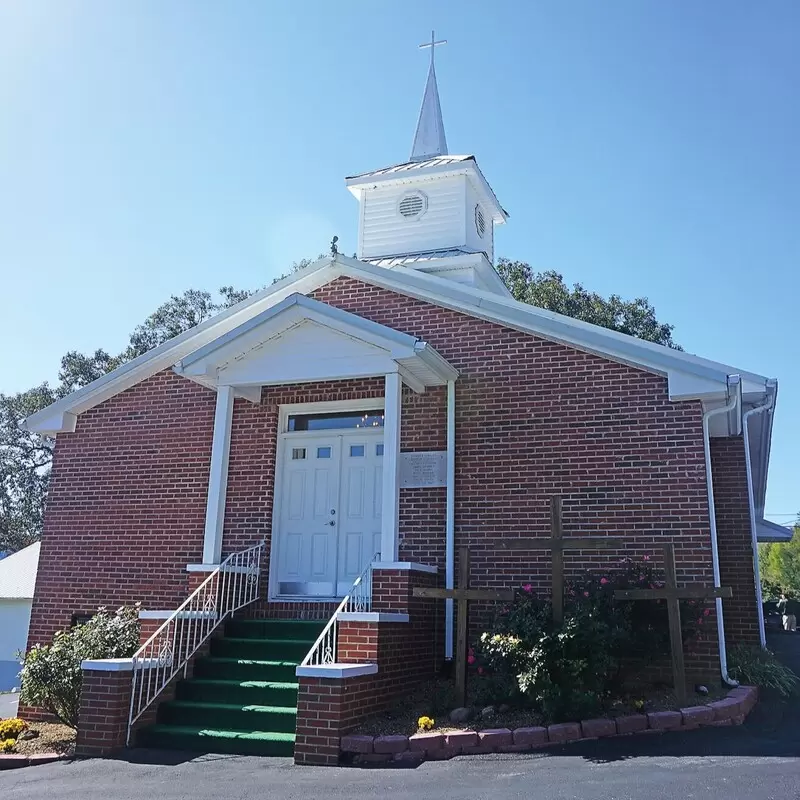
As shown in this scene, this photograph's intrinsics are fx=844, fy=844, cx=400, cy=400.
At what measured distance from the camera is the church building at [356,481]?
8555 mm

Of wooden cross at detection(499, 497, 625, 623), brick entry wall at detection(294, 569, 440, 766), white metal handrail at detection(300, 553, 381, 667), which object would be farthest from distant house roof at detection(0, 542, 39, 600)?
wooden cross at detection(499, 497, 625, 623)

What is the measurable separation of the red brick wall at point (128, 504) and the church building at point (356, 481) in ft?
0.10

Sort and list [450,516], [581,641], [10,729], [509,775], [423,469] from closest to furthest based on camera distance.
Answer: [509,775] < [581,641] < [10,729] < [450,516] < [423,469]

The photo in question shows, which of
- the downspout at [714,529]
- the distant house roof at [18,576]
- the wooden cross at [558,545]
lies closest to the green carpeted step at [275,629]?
the wooden cross at [558,545]

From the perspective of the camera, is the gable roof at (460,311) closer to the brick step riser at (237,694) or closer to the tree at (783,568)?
the brick step riser at (237,694)

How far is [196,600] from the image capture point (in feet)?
30.7

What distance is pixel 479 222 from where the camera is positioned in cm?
1636

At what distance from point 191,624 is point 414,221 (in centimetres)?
922

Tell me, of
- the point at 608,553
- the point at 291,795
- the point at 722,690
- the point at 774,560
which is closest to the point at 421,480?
the point at 608,553

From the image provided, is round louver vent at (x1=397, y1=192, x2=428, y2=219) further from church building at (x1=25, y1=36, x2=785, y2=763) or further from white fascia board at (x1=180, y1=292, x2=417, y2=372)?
white fascia board at (x1=180, y1=292, x2=417, y2=372)

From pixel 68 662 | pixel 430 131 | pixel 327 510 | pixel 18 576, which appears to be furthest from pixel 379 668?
pixel 18 576

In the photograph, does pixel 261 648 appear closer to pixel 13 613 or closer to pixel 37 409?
pixel 13 613

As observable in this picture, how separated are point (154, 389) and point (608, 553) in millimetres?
6496

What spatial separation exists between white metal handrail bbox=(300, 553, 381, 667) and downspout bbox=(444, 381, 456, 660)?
86cm
